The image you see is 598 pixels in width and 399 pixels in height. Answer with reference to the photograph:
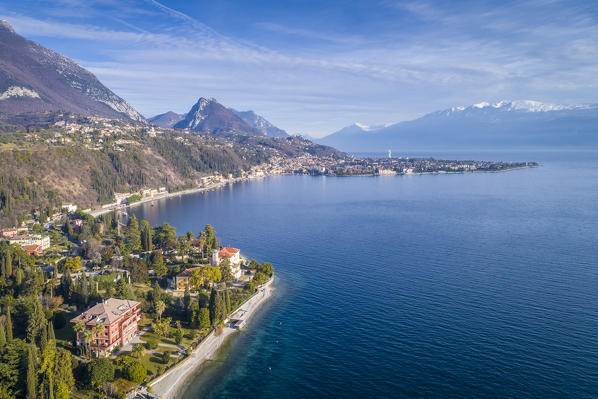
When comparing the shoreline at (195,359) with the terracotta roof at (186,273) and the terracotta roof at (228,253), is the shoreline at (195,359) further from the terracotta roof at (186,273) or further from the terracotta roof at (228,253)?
the terracotta roof at (228,253)

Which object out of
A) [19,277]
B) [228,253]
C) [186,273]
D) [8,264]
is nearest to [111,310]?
[186,273]

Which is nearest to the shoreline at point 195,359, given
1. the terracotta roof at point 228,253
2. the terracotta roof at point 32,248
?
the terracotta roof at point 228,253

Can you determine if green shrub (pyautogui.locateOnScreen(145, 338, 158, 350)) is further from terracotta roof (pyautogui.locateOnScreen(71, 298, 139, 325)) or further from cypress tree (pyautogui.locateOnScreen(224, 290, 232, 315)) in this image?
cypress tree (pyautogui.locateOnScreen(224, 290, 232, 315))

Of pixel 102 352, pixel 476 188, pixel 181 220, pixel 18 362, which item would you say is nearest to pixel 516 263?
pixel 102 352

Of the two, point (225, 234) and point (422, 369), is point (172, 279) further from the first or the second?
point (422, 369)

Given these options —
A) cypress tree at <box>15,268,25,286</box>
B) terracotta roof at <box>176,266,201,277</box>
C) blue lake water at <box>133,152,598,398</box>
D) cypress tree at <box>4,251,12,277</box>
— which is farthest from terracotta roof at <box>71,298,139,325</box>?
cypress tree at <box>4,251,12,277</box>
